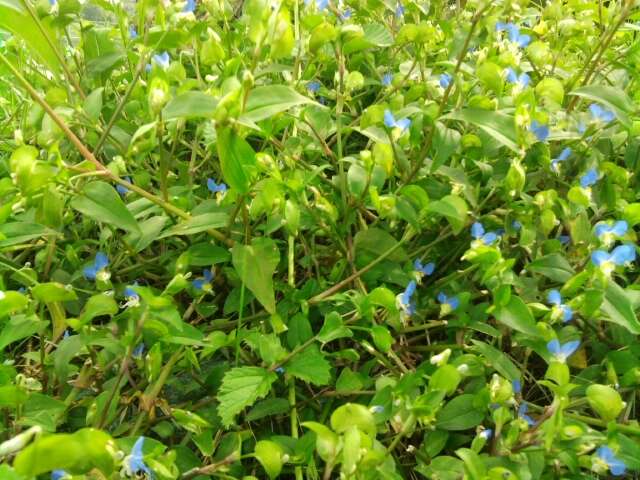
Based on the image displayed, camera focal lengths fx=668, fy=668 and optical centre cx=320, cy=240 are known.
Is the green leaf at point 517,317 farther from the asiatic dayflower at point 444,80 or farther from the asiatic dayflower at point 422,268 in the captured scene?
the asiatic dayflower at point 444,80

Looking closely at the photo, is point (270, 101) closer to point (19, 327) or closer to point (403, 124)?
point (403, 124)

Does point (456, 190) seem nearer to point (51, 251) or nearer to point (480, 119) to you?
point (480, 119)

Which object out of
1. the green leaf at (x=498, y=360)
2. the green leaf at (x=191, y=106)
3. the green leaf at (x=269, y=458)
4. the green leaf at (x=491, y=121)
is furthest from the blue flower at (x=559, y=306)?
the green leaf at (x=191, y=106)

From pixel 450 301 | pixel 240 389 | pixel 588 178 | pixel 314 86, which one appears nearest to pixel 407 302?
pixel 450 301

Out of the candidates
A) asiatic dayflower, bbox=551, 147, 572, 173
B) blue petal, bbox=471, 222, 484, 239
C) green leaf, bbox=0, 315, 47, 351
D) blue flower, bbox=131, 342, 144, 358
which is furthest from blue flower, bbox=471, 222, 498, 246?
green leaf, bbox=0, 315, 47, 351

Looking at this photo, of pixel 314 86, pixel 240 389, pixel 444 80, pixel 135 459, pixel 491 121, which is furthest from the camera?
pixel 314 86

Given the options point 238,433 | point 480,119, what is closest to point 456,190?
point 480,119
